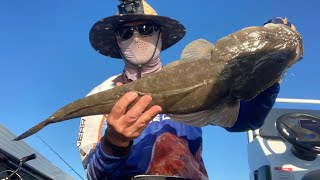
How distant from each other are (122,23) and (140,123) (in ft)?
6.56

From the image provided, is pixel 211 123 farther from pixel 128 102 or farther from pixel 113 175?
pixel 113 175

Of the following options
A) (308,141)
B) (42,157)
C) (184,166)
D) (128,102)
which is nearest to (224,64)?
(128,102)

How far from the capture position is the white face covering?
4781 mm

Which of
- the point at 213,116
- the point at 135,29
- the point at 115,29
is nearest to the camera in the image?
the point at 213,116

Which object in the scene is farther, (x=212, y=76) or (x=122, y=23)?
(x=122, y=23)

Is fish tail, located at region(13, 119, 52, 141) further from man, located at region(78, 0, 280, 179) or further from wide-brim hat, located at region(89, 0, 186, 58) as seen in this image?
wide-brim hat, located at region(89, 0, 186, 58)

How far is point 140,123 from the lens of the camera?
343 centimetres

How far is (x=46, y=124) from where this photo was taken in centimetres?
337

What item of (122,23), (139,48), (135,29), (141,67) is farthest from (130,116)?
(122,23)

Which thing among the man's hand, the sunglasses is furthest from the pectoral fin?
the sunglasses

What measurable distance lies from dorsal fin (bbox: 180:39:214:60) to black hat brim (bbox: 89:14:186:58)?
5.19 feet

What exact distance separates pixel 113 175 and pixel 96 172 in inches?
7.1

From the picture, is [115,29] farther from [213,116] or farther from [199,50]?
[213,116]

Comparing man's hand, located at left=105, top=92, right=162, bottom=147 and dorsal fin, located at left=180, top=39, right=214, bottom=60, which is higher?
dorsal fin, located at left=180, top=39, right=214, bottom=60
